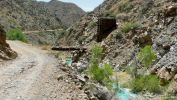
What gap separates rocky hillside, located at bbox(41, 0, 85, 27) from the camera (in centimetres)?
12501

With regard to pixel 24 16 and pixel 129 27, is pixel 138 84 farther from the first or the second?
pixel 24 16

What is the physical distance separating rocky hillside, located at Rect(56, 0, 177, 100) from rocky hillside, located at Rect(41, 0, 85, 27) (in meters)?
87.6

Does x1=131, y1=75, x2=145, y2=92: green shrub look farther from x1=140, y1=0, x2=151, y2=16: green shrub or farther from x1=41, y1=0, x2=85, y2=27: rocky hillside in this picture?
x1=41, y1=0, x2=85, y2=27: rocky hillside

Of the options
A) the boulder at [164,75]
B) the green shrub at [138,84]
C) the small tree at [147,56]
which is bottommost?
the green shrub at [138,84]

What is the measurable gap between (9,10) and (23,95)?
64609 mm

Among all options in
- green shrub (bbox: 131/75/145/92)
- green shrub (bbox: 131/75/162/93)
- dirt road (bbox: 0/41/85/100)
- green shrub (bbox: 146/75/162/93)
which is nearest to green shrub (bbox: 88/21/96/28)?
green shrub (bbox: 131/75/162/93)

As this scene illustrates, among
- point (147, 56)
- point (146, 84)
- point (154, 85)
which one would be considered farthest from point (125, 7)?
point (154, 85)

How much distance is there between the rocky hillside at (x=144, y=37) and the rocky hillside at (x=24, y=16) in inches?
1321

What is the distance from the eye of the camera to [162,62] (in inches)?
753

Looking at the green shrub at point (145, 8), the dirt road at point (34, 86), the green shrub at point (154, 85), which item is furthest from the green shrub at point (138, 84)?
the green shrub at point (145, 8)

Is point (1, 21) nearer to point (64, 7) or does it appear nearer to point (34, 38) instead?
point (34, 38)

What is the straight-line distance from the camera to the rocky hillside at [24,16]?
6488 centimetres

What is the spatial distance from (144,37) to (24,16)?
5437cm

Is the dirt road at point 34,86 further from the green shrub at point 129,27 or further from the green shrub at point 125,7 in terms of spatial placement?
the green shrub at point 125,7
